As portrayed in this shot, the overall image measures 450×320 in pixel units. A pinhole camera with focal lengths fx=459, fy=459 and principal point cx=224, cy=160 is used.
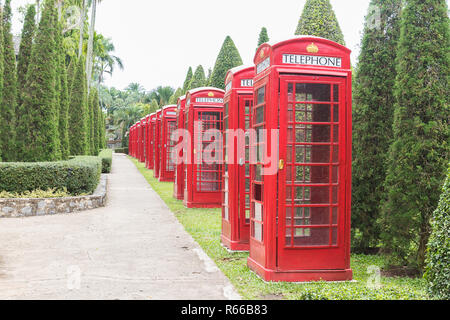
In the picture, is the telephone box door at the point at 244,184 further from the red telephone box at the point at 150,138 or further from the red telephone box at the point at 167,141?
the red telephone box at the point at 150,138

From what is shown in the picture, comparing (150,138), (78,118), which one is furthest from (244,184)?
(150,138)

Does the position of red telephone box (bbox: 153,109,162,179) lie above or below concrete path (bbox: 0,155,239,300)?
above

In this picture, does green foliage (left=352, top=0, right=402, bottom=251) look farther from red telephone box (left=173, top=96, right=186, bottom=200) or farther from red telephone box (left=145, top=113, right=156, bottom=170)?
red telephone box (left=145, top=113, right=156, bottom=170)

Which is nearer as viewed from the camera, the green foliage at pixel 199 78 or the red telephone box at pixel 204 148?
the red telephone box at pixel 204 148

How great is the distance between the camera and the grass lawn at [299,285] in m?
4.23

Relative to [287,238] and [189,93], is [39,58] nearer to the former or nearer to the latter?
[189,93]

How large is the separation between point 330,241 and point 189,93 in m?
8.25

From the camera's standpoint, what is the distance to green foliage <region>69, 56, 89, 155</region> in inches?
884

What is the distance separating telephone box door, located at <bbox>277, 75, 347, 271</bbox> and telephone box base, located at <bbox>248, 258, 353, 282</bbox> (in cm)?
6

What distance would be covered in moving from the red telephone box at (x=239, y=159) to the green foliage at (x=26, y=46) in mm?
10591

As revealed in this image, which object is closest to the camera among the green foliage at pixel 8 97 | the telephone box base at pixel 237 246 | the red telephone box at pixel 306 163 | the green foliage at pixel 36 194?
the red telephone box at pixel 306 163

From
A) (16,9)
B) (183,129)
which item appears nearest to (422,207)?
(183,129)

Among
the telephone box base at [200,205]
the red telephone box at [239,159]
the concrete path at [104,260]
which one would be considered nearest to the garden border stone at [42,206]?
the concrete path at [104,260]

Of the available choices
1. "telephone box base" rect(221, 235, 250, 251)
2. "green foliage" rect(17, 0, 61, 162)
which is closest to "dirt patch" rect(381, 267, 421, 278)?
"telephone box base" rect(221, 235, 250, 251)
